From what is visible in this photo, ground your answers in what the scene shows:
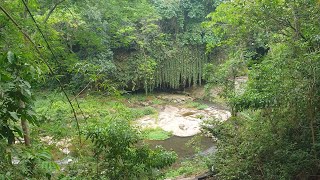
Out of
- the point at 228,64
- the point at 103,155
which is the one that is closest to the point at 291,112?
the point at 103,155

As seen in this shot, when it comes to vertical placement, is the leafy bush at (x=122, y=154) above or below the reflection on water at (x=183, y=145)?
above

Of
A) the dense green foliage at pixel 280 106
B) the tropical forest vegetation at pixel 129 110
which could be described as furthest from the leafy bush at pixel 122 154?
the dense green foliage at pixel 280 106

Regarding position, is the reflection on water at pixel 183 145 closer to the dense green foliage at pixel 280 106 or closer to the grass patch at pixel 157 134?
the grass patch at pixel 157 134

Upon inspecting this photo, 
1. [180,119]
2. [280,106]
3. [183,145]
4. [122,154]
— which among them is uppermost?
[280,106]

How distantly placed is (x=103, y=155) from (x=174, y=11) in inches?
→ 516

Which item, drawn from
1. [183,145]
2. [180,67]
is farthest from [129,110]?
[180,67]

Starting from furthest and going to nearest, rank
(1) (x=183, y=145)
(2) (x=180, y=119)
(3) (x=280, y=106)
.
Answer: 1. (2) (x=180, y=119)
2. (1) (x=183, y=145)
3. (3) (x=280, y=106)

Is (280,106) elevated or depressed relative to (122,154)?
elevated

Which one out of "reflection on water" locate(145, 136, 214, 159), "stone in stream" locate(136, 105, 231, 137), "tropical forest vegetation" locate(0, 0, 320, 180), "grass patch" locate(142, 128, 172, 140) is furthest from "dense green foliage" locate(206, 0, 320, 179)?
"stone in stream" locate(136, 105, 231, 137)

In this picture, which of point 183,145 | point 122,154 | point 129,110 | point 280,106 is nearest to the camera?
point 122,154

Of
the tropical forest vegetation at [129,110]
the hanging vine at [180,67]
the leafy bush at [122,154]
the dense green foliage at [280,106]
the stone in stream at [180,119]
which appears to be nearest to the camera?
the tropical forest vegetation at [129,110]

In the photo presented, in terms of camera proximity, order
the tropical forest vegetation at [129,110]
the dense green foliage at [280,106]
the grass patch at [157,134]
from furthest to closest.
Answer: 1. the grass patch at [157,134]
2. the dense green foliage at [280,106]
3. the tropical forest vegetation at [129,110]

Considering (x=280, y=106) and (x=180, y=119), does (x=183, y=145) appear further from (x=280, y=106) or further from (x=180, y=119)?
(x=280, y=106)

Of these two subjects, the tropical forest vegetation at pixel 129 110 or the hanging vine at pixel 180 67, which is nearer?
the tropical forest vegetation at pixel 129 110
